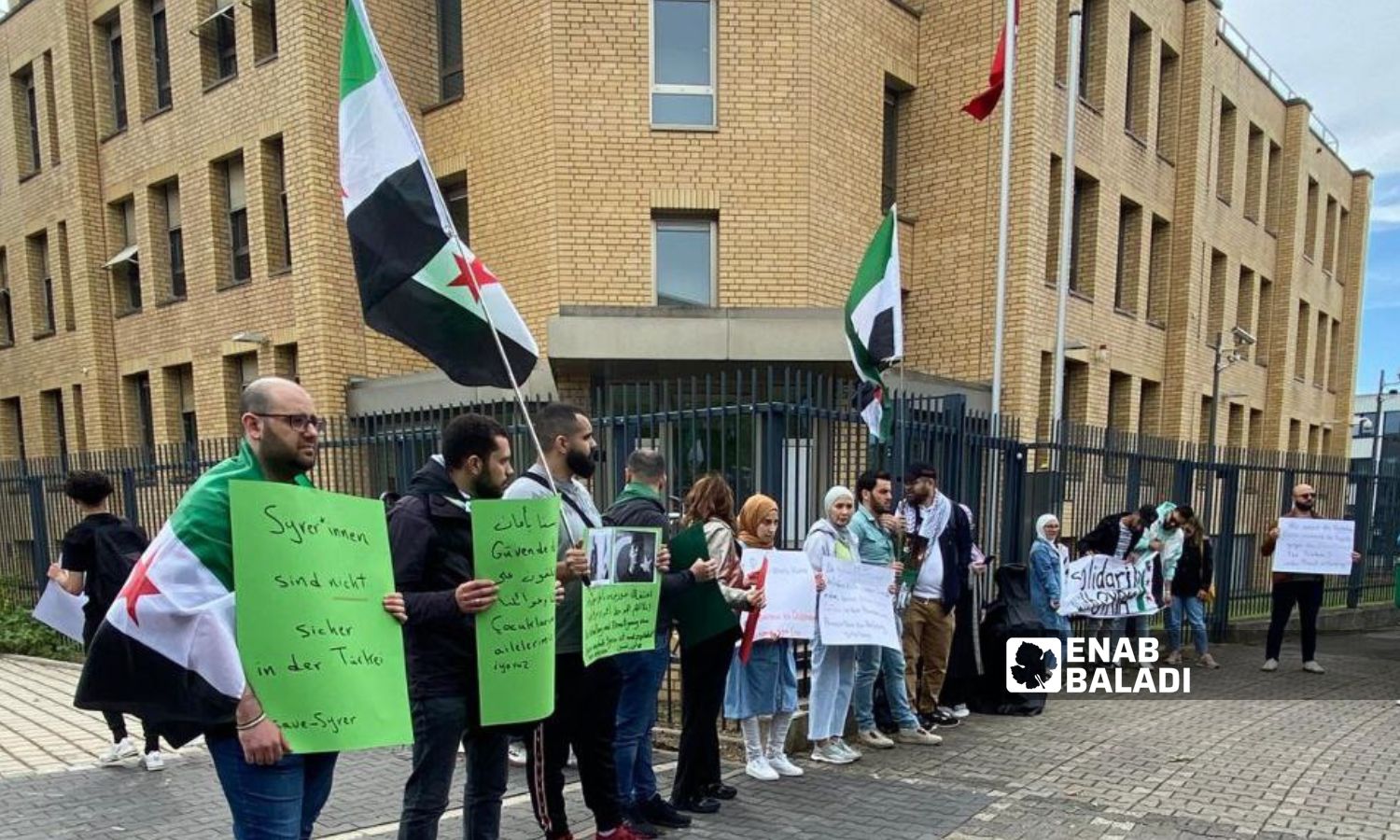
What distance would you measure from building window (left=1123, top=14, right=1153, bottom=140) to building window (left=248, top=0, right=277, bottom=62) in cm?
1418

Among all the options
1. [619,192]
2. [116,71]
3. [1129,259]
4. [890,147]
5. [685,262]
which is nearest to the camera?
[619,192]

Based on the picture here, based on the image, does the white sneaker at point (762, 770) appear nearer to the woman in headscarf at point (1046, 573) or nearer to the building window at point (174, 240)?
the woman in headscarf at point (1046, 573)

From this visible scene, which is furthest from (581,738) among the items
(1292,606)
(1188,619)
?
(1292,606)

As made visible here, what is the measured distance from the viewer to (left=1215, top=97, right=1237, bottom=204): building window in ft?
60.2

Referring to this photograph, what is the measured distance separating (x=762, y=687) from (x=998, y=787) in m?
1.49

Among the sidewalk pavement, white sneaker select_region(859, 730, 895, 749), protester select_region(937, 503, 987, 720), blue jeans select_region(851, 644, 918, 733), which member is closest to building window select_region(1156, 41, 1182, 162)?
the sidewalk pavement

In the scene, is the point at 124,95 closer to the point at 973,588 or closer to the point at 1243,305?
the point at 973,588

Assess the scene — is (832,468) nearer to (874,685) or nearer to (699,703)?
(874,685)

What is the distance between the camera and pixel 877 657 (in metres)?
5.63

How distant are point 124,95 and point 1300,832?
18867mm

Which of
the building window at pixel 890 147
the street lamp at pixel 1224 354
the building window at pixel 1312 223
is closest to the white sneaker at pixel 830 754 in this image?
the building window at pixel 890 147

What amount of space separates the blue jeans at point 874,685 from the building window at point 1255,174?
1912 centimetres

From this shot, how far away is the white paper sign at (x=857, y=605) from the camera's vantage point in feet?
17.2

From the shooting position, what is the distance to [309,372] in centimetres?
1220
